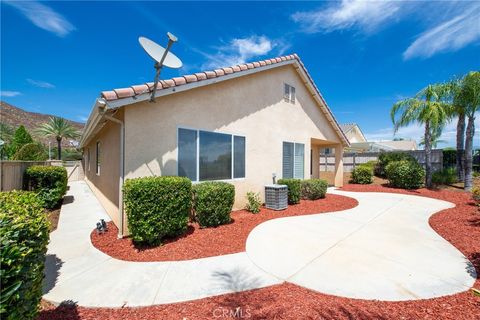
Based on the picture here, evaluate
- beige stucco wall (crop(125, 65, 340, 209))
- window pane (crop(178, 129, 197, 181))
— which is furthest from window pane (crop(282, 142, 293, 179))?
window pane (crop(178, 129, 197, 181))

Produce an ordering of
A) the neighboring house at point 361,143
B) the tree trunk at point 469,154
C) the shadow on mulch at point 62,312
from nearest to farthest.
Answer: the shadow on mulch at point 62,312 < the tree trunk at point 469,154 < the neighboring house at point 361,143

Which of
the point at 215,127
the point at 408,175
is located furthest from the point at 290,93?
the point at 408,175

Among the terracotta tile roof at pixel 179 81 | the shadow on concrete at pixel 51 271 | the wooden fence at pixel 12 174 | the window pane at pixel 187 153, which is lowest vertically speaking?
the shadow on concrete at pixel 51 271

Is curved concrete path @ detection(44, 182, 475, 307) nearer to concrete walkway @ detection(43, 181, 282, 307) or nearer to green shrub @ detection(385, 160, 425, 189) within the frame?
concrete walkway @ detection(43, 181, 282, 307)

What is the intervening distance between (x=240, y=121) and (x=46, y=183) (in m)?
8.53

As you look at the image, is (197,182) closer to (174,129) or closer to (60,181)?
(174,129)

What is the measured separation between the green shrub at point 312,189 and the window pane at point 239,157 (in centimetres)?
375

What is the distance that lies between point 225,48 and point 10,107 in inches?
2825

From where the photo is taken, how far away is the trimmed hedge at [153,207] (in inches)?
190

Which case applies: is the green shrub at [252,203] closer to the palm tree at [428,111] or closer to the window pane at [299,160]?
the window pane at [299,160]

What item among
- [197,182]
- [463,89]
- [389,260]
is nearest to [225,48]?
[197,182]

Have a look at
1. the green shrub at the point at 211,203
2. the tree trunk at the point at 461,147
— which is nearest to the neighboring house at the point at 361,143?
the tree trunk at the point at 461,147

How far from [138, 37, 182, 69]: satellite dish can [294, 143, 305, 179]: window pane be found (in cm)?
765

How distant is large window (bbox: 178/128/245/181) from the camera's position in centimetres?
667
